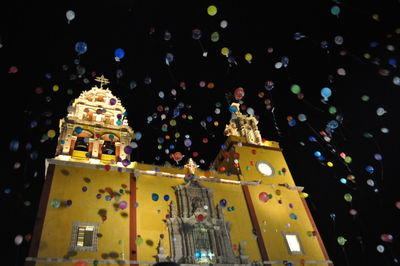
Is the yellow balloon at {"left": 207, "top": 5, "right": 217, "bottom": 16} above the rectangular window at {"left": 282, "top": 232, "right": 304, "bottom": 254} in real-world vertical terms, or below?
above

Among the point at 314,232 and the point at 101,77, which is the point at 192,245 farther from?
the point at 101,77

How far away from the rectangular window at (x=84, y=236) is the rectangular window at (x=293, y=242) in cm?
1336

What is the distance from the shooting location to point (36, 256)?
14.8 meters

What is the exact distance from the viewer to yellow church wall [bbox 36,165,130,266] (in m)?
15.7

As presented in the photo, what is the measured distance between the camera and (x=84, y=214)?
17.3m

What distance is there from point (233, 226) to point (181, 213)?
13.2 feet

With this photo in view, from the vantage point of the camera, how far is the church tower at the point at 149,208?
16.5 metres

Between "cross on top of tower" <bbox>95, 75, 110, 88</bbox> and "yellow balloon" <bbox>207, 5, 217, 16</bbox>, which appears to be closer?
"yellow balloon" <bbox>207, 5, 217, 16</bbox>

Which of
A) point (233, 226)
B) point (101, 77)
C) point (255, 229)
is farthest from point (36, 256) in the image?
point (101, 77)

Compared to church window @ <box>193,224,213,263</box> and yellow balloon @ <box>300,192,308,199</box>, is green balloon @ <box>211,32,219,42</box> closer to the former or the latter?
church window @ <box>193,224,213,263</box>

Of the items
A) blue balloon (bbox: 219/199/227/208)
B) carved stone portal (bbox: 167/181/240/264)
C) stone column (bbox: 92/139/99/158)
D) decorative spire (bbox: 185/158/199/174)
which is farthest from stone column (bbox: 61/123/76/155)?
blue balloon (bbox: 219/199/227/208)

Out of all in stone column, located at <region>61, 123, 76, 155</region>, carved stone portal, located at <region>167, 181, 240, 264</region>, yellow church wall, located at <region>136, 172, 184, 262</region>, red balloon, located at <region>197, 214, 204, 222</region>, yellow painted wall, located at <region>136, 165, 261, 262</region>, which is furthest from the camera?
stone column, located at <region>61, 123, 76, 155</region>

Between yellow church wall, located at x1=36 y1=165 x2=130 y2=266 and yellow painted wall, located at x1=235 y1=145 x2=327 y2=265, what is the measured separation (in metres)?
10.2

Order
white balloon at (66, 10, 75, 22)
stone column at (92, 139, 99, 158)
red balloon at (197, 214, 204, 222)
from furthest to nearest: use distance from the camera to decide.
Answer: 1. stone column at (92, 139, 99, 158)
2. red balloon at (197, 214, 204, 222)
3. white balloon at (66, 10, 75, 22)
